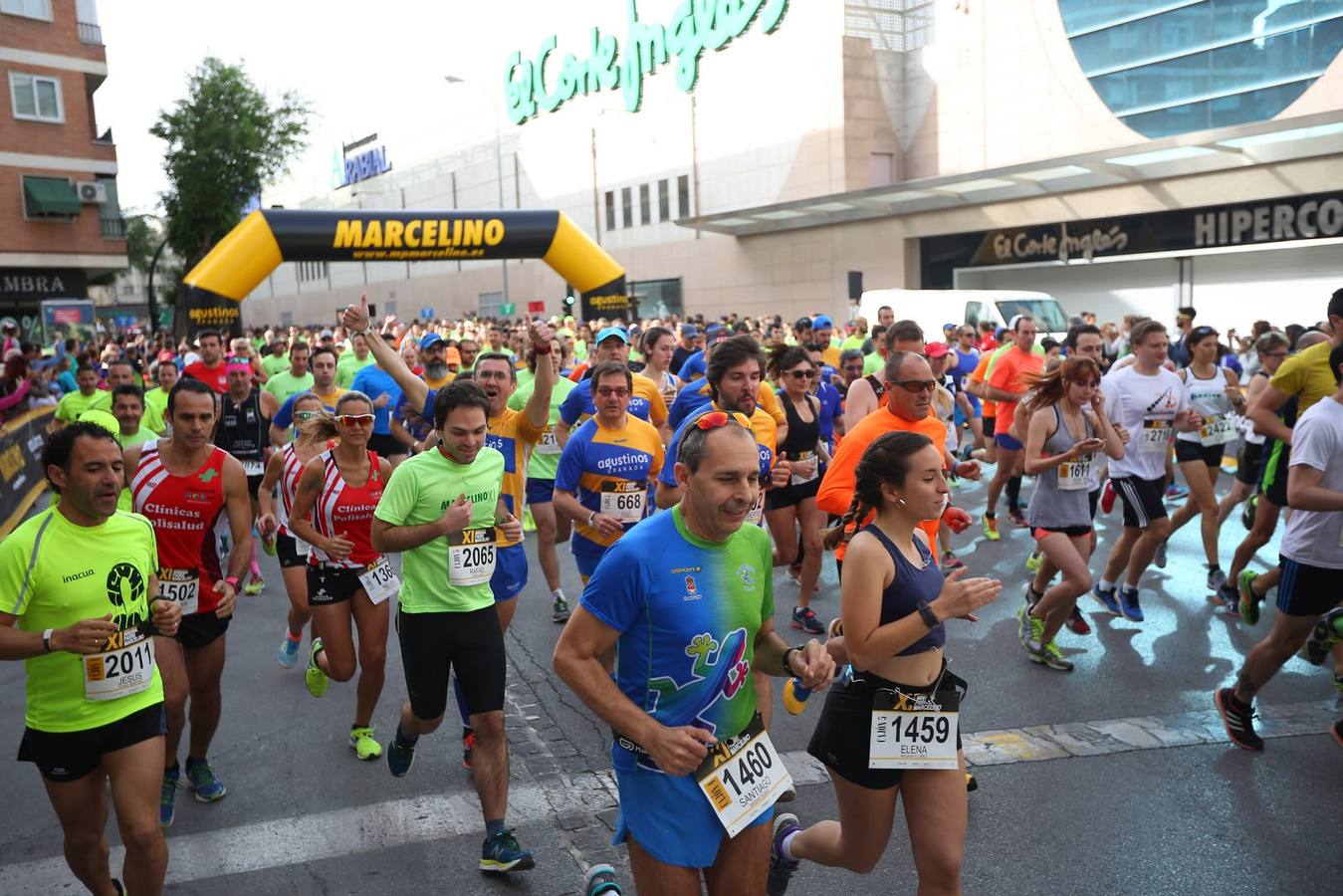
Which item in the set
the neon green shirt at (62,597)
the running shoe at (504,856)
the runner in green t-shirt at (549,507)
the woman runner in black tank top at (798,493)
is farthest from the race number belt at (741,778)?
the runner in green t-shirt at (549,507)

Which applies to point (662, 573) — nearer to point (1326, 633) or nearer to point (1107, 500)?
point (1326, 633)

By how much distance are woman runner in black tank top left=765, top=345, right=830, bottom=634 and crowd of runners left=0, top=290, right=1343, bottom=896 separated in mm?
24

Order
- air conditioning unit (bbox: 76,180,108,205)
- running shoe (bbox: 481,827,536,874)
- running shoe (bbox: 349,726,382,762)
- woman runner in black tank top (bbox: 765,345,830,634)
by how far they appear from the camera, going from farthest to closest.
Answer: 1. air conditioning unit (bbox: 76,180,108,205)
2. woman runner in black tank top (bbox: 765,345,830,634)
3. running shoe (bbox: 349,726,382,762)
4. running shoe (bbox: 481,827,536,874)

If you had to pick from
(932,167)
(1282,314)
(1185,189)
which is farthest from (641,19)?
(1282,314)

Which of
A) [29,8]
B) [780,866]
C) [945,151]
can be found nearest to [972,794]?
[780,866]

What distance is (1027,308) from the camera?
22312 millimetres

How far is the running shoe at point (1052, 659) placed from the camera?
6699mm

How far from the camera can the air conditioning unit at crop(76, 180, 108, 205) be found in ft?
127

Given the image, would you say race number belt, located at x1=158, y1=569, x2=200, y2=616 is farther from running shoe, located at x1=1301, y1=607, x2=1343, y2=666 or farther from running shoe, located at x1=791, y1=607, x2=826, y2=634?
running shoe, located at x1=1301, y1=607, x2=1343, y2=666

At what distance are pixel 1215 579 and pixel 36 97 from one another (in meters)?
41.0

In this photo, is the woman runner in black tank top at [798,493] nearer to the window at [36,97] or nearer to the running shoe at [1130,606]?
the running shoe at [1130,606]

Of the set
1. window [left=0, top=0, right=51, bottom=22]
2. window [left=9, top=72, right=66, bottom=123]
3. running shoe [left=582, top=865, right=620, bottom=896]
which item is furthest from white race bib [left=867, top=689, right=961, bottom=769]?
window [left=0, top=0, right=51, bottom=22]

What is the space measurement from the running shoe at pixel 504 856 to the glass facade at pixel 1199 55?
2635 centimetres

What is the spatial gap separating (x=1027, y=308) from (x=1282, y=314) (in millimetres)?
7097
